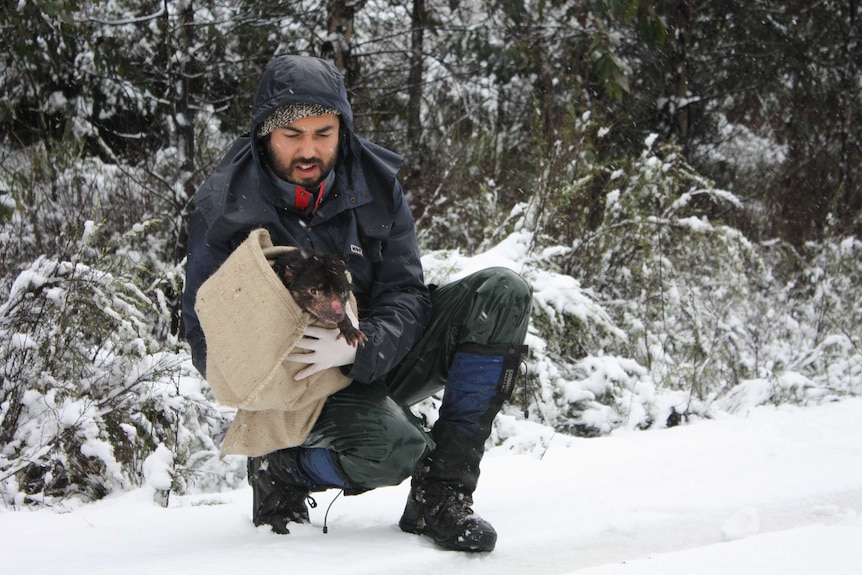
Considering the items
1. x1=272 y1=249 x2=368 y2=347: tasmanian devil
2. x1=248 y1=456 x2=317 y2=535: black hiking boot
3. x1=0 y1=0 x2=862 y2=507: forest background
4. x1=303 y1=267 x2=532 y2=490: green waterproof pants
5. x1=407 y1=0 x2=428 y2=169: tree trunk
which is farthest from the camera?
x1=407 y1=0 x2=428 y2=169: tree trunk

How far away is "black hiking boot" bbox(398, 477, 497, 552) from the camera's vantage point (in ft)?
6.26

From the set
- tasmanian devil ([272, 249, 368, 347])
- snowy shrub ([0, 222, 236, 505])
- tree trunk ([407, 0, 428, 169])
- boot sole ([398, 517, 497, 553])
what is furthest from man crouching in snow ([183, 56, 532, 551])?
tree trunk ([407, 0, 428, 169])

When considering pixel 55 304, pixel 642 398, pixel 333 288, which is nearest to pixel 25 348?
pixel 55 304

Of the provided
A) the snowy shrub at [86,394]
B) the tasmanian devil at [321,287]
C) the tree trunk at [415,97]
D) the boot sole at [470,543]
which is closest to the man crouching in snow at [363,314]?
the boot sole at [470,543]

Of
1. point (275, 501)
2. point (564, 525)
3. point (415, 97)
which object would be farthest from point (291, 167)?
point (415, 97)

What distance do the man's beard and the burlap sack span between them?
0.26 m

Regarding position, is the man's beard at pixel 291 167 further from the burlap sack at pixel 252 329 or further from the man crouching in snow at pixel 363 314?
the burlap sack at pixel 252 329

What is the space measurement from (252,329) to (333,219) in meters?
0.46

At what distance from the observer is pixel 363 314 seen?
2195 millimetres

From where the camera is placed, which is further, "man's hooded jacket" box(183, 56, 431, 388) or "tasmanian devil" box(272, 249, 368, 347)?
"man's hooded jacket" box(183, 56, 431, 388)

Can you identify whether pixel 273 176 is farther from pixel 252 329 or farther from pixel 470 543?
pixel 470 543

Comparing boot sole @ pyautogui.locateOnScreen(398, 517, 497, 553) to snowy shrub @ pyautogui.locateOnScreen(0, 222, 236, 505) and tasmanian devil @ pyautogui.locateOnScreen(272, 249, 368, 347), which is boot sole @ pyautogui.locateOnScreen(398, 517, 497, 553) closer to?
tasmanian devil @ pyautogui.locateOnScreen(272, 249, 368, 347)

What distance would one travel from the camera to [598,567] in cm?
177

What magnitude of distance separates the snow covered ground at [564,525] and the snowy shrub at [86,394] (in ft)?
0.76
